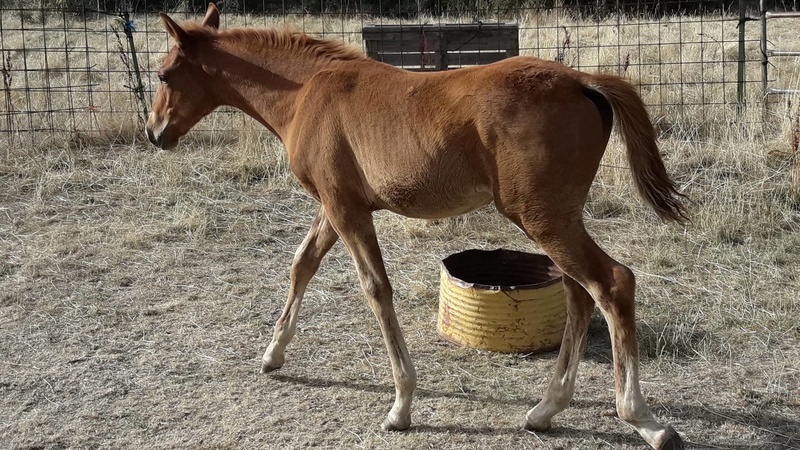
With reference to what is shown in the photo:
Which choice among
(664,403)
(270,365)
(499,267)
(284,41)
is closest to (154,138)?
(284,41)

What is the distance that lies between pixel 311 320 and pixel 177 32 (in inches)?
80.4

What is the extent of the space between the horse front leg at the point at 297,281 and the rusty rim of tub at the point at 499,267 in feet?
3.03

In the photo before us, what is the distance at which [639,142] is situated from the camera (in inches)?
144

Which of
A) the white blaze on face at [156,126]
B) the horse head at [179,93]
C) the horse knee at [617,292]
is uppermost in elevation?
the horse head at [179,93]

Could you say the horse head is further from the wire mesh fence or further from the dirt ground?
the wire mesh fence

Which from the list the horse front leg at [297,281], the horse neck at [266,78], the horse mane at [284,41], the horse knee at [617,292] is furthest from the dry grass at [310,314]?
the horse mane at [284,41]

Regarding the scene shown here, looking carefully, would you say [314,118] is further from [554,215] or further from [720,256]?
[720,256]

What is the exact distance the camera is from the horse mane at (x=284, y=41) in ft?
14.6

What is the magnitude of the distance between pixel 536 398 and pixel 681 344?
1.05 m

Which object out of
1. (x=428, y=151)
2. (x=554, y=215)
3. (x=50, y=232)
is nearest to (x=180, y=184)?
(x=50, y=232)

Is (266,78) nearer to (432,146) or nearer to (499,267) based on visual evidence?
(432,146)

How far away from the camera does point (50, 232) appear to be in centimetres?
693

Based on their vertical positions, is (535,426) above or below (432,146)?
below

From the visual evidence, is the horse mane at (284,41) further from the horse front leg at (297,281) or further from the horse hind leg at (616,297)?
the horse hind leg at (616,297)
